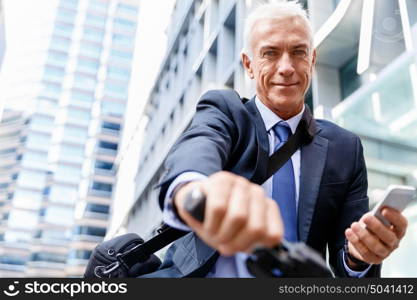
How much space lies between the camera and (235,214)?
1.97 ft

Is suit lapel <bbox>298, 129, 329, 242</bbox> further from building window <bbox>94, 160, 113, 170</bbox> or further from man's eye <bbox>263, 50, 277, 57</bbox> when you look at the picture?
building window <bbox>94, 160, 113, 170</bbox>

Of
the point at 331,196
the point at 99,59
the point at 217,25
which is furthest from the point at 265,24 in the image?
the point at 99,59

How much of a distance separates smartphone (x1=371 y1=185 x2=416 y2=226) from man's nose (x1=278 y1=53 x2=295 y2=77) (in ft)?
1.98

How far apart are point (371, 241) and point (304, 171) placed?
360 millimetres

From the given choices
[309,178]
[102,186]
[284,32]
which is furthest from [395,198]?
[102,186]

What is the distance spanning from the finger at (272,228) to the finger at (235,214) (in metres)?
0.04

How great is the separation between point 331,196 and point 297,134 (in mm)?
250

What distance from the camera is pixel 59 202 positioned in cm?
6538

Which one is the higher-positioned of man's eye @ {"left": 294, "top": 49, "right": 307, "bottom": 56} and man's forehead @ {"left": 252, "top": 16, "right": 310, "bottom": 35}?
man's forehead @ {"left": 252, "top": 16, "right": 310, "bottom": 35}

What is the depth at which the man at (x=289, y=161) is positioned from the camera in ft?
3.85

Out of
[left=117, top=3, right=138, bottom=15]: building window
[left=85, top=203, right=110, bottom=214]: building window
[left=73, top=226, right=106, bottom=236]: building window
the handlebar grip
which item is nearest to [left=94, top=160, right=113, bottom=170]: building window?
[left=85, top=203, right=110, bottom=214]: building window

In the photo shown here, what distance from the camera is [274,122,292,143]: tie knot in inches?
59.9

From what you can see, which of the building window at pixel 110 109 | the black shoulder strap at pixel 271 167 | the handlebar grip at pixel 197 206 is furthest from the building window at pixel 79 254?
the handlebar grip at pixel 197 206

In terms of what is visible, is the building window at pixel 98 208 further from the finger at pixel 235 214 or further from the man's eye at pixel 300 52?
the finger at pixel 235 214
